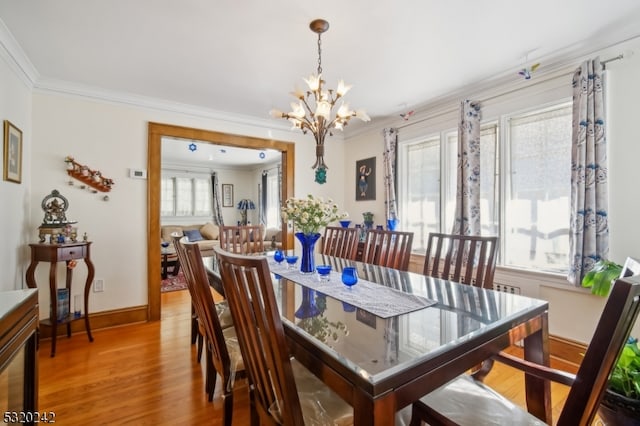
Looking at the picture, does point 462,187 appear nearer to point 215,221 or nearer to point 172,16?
point 172,16

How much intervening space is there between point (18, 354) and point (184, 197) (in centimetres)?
694

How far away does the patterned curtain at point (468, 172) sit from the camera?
112 inches

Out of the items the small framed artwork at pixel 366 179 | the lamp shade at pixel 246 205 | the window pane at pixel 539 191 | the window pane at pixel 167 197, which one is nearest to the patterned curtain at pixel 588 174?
the window pane at pixel 539 191

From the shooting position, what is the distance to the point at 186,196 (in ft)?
24.7

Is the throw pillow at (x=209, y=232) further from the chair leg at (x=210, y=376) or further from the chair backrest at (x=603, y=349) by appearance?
the chair backrest at (x=603, y=349)

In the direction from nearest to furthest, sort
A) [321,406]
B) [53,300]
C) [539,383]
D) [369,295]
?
[321,406] < [539,383] < [369,295] < [53,300]

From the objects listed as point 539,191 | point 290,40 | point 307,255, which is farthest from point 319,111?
point 539,191

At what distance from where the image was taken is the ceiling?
5.80 feet

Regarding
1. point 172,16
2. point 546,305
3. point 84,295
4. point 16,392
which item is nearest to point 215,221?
point 84,295

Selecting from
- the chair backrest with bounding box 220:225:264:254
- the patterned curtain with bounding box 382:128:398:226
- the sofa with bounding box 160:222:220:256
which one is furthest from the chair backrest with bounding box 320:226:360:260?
the sofa with bounding box 160:222:220:256

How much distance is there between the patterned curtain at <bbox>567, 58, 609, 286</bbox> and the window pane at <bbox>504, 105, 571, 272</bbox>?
225 mm

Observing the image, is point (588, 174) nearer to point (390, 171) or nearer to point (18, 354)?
point (390, 171)

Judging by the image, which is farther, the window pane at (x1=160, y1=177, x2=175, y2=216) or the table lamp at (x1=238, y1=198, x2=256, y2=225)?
the table lamp at (x1=238, y1=198, x2=256, y2=225)

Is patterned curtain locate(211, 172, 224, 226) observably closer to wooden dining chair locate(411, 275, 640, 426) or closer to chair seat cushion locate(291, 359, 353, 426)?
chair seat cushion locate(291, 359, 353, 426)
